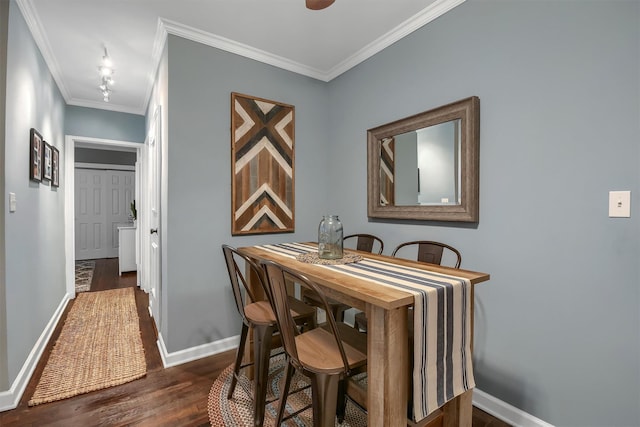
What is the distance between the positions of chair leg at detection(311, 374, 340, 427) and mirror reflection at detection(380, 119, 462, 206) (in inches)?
54.5

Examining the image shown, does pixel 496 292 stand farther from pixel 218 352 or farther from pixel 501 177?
pixel 218 352

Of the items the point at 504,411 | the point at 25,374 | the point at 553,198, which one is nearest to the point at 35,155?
the point at 25,374

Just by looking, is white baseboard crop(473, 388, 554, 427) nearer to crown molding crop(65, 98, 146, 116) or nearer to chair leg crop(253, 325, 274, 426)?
chair leg crop(253, 325, 274, 426)

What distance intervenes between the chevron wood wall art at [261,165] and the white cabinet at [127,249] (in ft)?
12.1

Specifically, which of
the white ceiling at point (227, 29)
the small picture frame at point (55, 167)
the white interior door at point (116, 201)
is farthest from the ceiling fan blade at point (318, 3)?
the white interior door at point (116, 201)

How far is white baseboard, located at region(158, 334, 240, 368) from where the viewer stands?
7.58 ft

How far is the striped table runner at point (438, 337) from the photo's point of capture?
3.48ft

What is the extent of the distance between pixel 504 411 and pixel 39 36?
4218 mm

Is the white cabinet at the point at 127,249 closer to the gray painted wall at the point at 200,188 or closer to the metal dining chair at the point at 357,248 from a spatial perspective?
the gray painted wall at the point at 200,188

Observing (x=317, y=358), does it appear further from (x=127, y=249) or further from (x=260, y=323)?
(x=127, y=249)

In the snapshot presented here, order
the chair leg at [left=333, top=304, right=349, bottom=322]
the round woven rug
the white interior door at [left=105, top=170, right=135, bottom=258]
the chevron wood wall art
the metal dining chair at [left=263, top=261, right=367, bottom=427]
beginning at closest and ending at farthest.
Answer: the metal dining chair at [left=263, top=261, right=367, bottom=427] → the round woven rug → the chair leg at [left=333, top=304, right=349, bottom=322] → the chevron wood wall art → the white interior door at [left=105, top=170, right=135, bottom=258]

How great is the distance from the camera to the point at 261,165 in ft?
8.99

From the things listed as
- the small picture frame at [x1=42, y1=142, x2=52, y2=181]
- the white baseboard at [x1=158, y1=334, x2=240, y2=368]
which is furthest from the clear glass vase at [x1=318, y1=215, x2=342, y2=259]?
the small picture frame at [x1=42, y1=142, x2=52, y2=181]

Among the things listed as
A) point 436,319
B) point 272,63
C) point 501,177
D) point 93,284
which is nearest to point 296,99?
point 272,63
